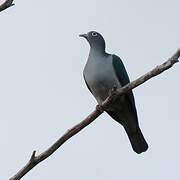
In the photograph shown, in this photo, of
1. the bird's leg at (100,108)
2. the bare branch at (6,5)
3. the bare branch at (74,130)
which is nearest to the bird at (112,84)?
the bird's leg at (100,108)

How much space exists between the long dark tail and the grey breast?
745 mm

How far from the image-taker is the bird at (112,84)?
8.38 meters

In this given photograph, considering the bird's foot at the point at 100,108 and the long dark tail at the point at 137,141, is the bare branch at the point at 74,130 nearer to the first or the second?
the bird's foot at the point at 100,108

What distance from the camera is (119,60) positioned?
8.66 metres

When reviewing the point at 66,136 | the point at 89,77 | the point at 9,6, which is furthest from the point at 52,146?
the point at 89,77

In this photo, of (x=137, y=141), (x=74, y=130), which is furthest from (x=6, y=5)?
(x=137, y=141)

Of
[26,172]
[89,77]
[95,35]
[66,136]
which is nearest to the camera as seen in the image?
[26,172]

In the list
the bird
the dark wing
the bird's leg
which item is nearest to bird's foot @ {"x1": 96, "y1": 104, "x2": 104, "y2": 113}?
the bird's leg

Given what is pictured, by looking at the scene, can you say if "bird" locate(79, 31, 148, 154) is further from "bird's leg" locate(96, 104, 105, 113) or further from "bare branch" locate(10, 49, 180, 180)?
"bare branch" locate(10, 49, 180, 180)

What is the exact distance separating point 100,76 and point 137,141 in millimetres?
1217

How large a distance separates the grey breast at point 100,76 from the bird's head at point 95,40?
0.95 feet

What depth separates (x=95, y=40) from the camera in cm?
895

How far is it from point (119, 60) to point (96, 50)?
1.31 feet

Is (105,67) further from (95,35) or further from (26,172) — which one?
(26,172)
